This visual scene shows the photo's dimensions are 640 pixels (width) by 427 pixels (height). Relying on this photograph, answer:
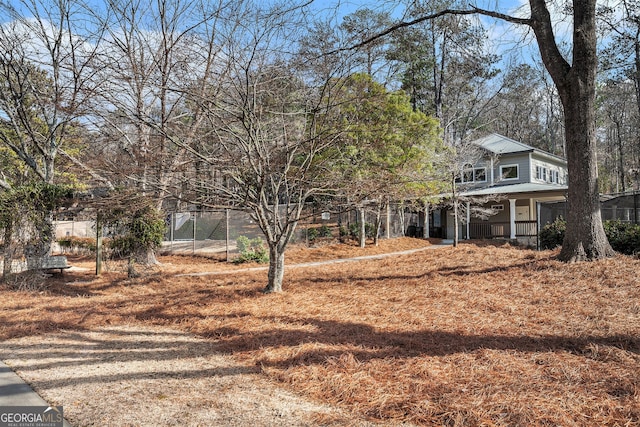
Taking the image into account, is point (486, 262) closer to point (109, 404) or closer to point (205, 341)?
point (205, 341)

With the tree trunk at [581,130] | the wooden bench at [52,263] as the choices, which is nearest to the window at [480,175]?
the tree trunk at [581,130]

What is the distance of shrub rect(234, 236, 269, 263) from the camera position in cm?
1545

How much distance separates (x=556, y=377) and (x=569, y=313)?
2200 millimetres

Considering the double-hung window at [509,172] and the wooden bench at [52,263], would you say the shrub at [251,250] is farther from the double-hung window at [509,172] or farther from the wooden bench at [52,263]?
the double-hung window at [509,172]

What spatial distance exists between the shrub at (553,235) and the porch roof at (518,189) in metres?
8.93

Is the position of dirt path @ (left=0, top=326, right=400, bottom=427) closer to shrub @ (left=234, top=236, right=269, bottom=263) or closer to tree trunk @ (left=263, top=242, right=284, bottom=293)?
tree trunk @ (left=263, top=242, right=284, bottom=293)

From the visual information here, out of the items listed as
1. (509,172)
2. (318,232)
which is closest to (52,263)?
(318,232)

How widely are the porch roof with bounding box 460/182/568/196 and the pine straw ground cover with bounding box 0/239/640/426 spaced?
42.9ft

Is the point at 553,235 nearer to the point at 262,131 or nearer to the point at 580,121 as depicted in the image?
the point at 580,121

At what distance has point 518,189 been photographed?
21891 millimetres

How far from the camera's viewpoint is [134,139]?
1245 cm

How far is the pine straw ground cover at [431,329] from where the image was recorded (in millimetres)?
3086

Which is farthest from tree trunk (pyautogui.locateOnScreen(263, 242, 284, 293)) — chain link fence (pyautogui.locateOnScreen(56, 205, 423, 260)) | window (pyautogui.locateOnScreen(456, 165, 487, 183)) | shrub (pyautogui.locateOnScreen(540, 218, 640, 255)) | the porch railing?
window (pyautogui.locateOnScreen(456, 165, 487, 183))

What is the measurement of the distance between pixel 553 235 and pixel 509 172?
45.8 ft
